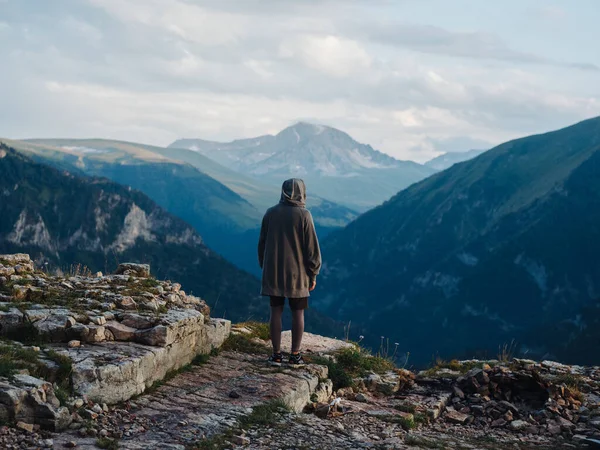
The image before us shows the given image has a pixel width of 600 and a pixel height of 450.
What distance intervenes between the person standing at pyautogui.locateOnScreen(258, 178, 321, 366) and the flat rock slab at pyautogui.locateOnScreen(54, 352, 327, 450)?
0.87 metres

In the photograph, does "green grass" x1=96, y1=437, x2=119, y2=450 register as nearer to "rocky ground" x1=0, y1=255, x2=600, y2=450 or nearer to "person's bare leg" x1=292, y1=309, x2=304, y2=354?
"rocky ground" x1=0, y1=255, x2=600, y2=450

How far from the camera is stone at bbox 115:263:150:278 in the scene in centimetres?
1443

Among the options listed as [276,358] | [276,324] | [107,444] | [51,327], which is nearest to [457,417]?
[276,358]

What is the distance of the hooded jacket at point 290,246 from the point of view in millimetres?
11773

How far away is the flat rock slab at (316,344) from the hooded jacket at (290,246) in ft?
7.75

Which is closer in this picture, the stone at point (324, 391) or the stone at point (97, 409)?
the stone at point (97, 409)

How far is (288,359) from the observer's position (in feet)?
41.0

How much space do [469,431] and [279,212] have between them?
193 inches

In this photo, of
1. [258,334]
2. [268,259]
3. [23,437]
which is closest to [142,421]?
[23,437]

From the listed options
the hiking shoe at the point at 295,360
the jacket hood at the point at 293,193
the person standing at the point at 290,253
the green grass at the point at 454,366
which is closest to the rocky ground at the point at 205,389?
the green grass at the point at 454,366

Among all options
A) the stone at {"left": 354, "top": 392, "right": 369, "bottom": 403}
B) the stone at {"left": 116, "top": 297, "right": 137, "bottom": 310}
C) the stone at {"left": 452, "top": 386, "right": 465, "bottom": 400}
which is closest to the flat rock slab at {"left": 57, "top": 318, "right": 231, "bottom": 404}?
the stone at {"left": 116, "top": 297, "right": 137, "bottom": 310}

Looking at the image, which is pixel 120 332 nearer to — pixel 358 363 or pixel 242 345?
pixel 242 345

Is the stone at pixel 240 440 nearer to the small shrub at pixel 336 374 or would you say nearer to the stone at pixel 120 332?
the stone at pixel 120 332

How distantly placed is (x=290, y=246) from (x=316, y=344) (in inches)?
159
